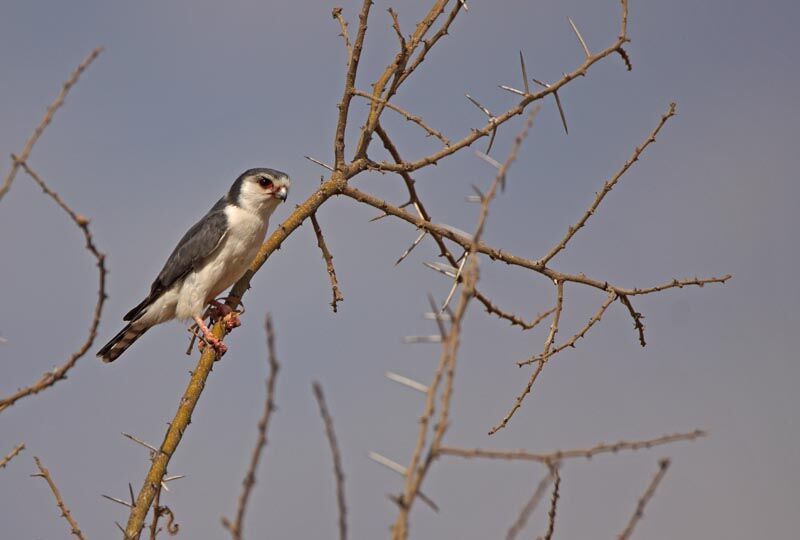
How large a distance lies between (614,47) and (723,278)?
1445 millimetres

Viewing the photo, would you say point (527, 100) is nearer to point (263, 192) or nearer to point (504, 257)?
point (504, 257)

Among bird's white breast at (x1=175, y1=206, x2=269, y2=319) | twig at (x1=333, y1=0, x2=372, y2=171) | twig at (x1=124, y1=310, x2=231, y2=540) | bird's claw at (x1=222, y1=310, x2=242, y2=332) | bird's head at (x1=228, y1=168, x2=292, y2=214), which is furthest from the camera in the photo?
bird's head at (x1=228, y1=168, x2=292, y2=214)

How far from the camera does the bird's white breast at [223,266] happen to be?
771cm

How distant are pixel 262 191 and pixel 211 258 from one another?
2.72 ft

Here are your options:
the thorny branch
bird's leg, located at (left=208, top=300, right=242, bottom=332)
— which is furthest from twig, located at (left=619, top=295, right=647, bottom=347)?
bird's leg, located at (left=208, top=300, right=242, bottom=332)

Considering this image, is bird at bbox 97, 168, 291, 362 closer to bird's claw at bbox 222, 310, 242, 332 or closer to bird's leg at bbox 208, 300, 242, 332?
bird's leg at bbox 208, 300, 242, 332

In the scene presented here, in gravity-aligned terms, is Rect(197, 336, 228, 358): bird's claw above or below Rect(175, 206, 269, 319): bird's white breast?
below

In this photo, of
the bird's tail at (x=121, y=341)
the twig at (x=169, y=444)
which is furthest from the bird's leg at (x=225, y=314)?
the twig at (x=169, y=444)

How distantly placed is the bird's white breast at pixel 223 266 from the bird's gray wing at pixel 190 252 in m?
0.06

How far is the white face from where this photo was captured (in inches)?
320

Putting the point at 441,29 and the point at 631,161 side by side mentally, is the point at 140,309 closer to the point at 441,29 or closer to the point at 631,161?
the point at 441,29

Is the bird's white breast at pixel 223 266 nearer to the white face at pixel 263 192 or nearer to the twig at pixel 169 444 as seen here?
the white face at pixel 263 192

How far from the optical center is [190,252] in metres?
7.85

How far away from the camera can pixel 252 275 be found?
21.5ft
